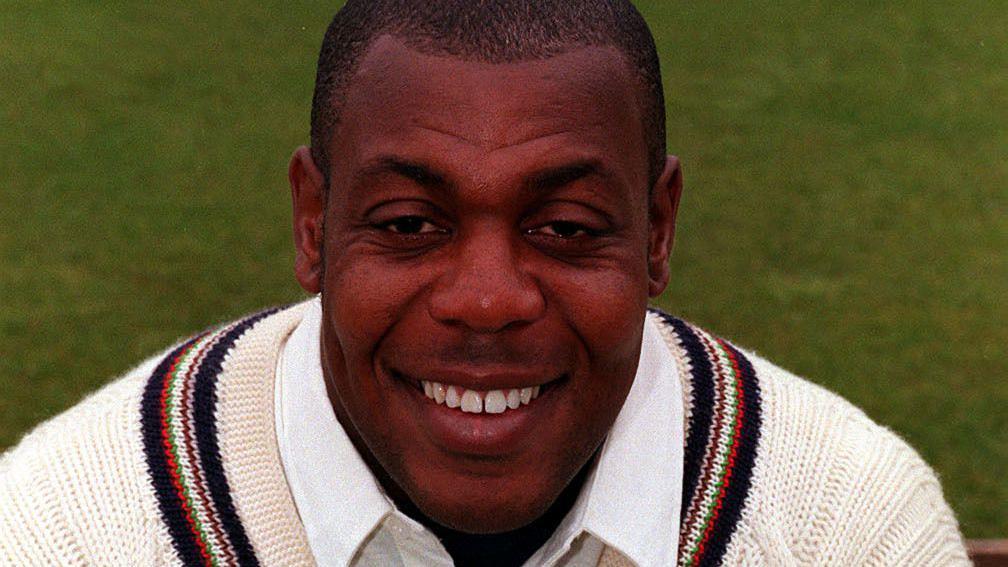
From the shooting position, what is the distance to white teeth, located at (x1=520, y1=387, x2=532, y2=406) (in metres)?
1.79

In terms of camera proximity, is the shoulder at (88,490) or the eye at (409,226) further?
the shoulder at (88,490)

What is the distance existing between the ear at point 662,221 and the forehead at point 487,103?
0.18 m

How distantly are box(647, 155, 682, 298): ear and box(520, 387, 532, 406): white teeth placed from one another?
26 cm

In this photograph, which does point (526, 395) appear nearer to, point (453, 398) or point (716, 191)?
point (453, 398)

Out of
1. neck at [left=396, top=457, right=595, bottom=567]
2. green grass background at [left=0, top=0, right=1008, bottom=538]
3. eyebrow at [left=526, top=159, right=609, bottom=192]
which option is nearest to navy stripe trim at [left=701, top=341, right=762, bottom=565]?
neck at [left=396, top=457, right=595, bottom=567]

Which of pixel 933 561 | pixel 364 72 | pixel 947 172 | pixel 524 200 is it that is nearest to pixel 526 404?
pixel 524 200

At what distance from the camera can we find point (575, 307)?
1.76 metres

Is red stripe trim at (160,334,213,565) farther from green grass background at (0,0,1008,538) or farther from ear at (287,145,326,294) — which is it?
green grass background at (0,0,1008,538)

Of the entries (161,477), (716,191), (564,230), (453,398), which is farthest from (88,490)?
(716,191)

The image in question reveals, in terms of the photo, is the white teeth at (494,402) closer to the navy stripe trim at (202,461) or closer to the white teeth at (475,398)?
the white teeth at (475,398)

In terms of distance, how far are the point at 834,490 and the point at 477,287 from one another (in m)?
0.76

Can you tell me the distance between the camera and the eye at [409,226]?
175cm

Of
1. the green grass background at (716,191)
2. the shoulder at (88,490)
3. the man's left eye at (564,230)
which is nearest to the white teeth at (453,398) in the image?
the man's left eye at (564,230)

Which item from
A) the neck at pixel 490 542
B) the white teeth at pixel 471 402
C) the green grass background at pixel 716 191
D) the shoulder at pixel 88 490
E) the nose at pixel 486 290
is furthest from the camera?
the green grass background at pixel 716 191
